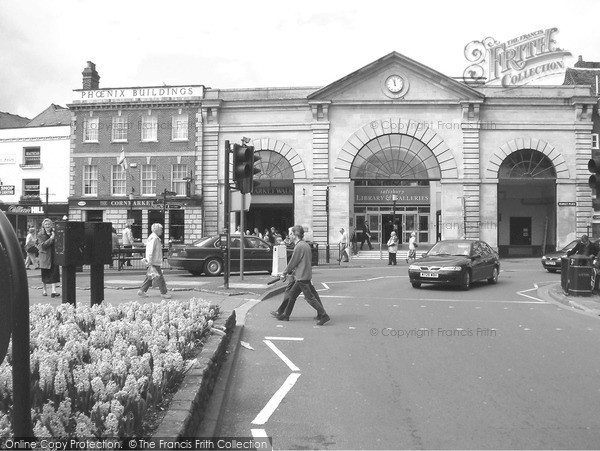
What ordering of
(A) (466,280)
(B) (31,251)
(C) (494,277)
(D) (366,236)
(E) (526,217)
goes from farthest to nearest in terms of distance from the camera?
(E) (526,217) < (D) (366,236) < (B) (31,251) < (C) (494,277) < (A) (466,280)

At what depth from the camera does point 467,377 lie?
21.9 ft

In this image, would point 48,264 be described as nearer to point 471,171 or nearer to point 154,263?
point 154,263

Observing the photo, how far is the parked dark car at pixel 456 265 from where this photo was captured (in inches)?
636

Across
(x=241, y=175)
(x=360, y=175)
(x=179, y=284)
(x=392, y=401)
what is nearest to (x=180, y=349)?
(x=392, y=401)

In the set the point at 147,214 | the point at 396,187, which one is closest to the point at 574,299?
the point at 396,187

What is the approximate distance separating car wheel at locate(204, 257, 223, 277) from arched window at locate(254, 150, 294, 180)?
1741 centimetres

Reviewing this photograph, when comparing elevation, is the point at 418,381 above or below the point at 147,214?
below

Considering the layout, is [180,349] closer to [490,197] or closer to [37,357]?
[37,357]

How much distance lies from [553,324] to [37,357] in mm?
8723

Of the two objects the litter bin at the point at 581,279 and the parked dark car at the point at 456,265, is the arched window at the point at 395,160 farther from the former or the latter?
the litter bin at the point at 581,279

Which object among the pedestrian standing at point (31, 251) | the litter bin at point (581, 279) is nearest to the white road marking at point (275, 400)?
the litter bin at point (581, 279)

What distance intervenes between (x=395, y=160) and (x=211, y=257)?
65.0 ft

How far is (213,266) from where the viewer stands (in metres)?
20.5

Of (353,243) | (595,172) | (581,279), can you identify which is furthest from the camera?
(353,243)
